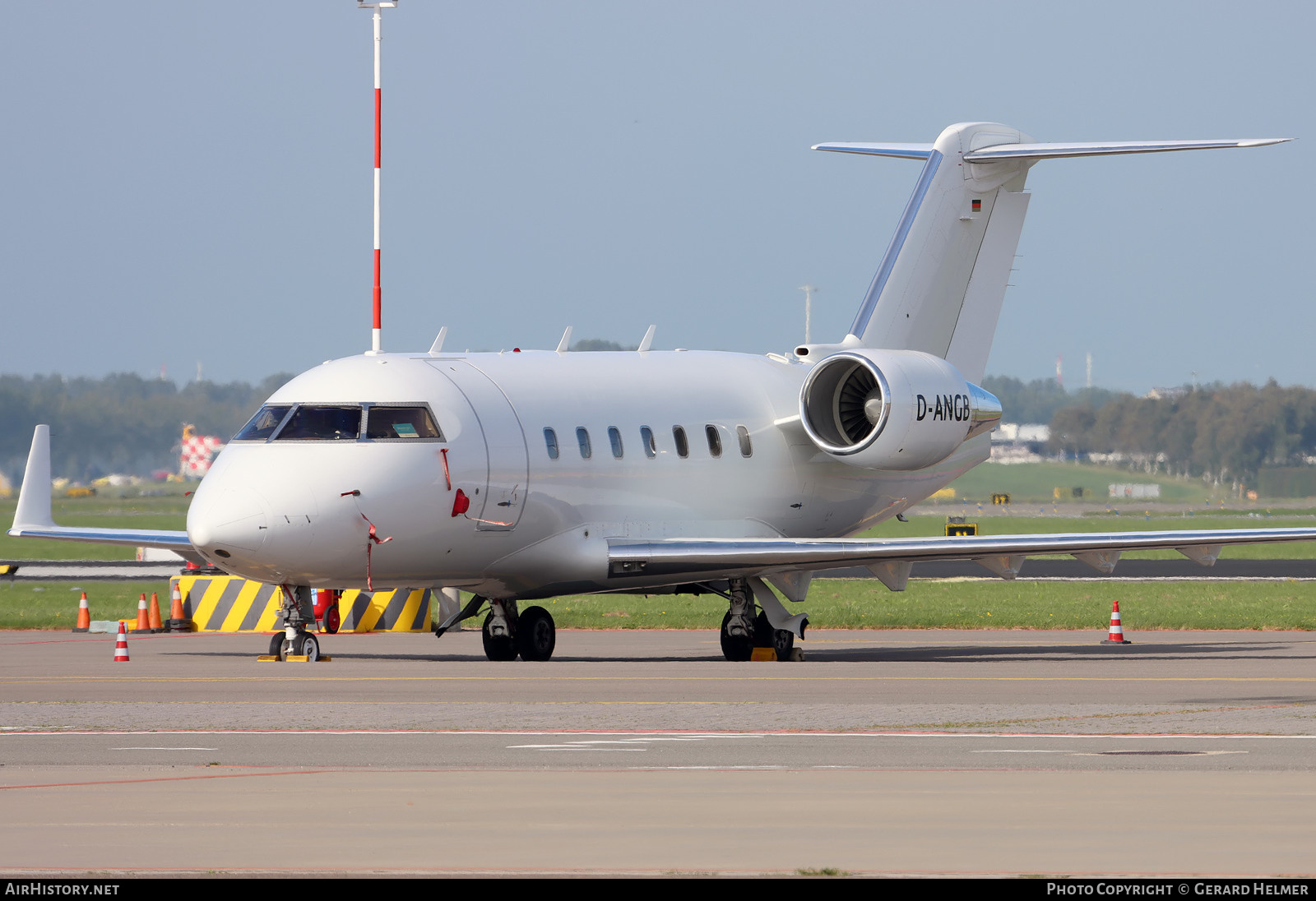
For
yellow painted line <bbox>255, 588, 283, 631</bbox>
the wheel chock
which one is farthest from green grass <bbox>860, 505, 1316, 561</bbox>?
the wheel chock

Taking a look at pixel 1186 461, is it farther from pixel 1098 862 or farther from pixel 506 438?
pixel 1098 862

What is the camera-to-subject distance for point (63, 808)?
37.7 ft

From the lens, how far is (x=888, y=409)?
2894 cm

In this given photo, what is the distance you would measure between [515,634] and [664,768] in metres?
13.8

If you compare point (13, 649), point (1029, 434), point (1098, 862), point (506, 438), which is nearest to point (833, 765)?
point (1098, 862)

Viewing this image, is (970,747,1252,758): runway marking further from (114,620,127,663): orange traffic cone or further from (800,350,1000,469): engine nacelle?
(114,620,127,663): orange traffic cone

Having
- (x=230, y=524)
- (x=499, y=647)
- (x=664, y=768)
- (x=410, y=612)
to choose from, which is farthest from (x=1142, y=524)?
(x=664, y=768)

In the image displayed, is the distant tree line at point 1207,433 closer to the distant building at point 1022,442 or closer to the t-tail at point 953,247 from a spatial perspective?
the distant building at point 1022,442

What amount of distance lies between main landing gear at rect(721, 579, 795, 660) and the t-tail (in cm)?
502

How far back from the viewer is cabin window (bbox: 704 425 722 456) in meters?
29.0

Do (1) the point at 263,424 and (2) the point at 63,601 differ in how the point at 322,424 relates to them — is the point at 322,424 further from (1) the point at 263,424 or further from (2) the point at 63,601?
(2) the point at 63,601

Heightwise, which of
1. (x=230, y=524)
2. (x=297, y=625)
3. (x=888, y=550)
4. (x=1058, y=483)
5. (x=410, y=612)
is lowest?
(x=1058, y=483)

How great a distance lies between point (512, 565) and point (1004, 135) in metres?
11.3

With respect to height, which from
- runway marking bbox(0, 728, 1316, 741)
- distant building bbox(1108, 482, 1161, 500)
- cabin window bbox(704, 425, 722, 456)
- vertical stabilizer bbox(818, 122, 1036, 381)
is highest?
vertical stabilizer bbox(818, 122, 1036, 381)
